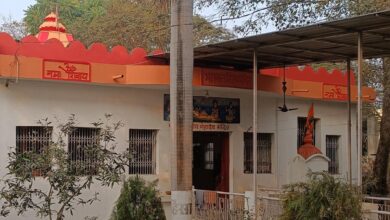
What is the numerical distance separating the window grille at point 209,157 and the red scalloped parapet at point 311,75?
2.39 meters

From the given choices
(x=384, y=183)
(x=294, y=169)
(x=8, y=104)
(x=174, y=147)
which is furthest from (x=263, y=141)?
(x=174, y=147)

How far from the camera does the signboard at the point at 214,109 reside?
1453cm

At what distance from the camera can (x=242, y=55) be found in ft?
42.4

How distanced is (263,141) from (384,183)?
3.50 m

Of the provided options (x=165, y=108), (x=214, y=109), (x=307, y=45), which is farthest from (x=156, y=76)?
(x=307, y=45)

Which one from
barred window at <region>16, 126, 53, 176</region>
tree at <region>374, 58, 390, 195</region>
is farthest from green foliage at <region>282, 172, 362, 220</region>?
tree at <region>374, 58, 390, 195</region>

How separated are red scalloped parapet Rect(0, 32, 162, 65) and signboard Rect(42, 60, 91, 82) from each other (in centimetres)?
11

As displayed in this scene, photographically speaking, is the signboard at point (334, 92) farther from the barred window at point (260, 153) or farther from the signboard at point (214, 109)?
the signboard at point (214, 109)

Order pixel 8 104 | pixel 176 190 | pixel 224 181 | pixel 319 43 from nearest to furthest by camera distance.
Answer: pixel 176 190, pixel 319 43, pixel 8 104, pixel 224 181

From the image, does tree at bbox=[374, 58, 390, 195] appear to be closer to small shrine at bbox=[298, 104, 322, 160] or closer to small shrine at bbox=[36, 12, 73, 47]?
small shrine at bbox=[298, 104, 322, 160]

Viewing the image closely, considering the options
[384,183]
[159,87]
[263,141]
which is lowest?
[384,183]

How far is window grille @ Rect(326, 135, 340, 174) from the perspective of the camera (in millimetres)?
17547

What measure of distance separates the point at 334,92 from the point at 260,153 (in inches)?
106

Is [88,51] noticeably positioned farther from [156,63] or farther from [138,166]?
[138,166]
